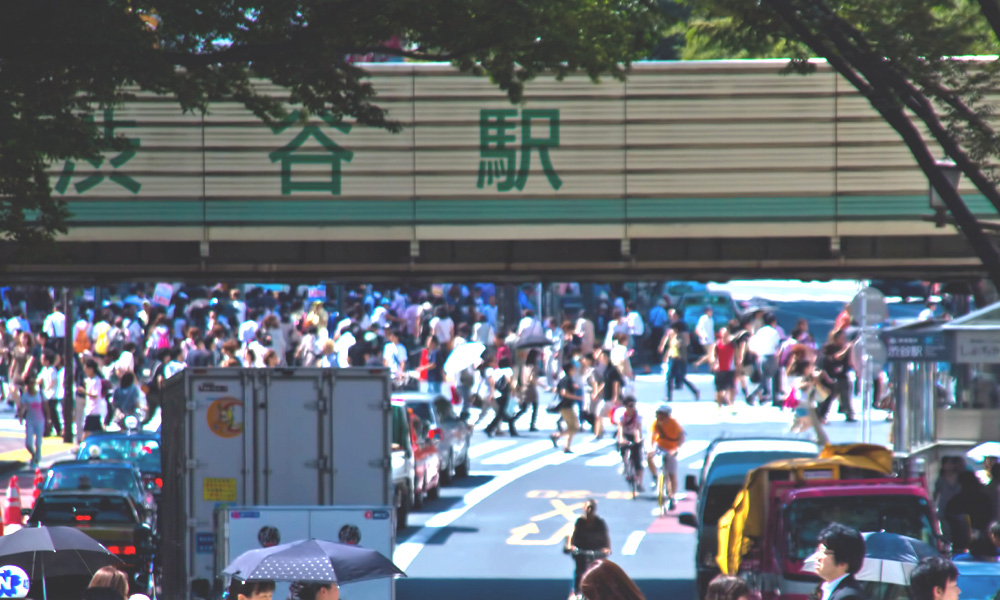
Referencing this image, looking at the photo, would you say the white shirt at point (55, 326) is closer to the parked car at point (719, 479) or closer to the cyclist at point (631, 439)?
the cyclist at point (631, 439)

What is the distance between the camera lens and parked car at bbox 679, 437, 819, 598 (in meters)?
14.9

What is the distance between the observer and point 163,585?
14.6 m

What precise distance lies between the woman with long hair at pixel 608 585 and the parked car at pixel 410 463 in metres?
13.7

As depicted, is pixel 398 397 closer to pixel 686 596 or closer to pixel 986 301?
pixel 686 596

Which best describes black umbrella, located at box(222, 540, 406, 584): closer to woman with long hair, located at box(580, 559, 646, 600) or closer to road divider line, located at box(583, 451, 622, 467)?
woman with long hair, located at box(580, 559, 646, 600)

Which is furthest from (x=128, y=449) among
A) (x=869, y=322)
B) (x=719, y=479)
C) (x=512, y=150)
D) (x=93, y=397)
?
(x=869, y=322)

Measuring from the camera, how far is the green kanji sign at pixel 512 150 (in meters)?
19.8

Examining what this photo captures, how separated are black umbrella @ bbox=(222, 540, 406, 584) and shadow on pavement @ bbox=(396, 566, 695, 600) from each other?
6.54 metres

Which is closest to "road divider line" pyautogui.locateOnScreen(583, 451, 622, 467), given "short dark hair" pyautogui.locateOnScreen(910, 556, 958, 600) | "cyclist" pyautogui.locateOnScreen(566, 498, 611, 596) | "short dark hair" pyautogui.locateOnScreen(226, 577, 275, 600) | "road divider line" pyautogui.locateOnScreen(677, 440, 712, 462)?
"road divider line" pyautogui.locateOnScreen(677, 440, 712, 462)

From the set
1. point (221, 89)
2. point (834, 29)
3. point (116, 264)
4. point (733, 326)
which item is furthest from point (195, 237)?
point (733, 326)

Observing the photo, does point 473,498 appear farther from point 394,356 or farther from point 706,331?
point 706,331

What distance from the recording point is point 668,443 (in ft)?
70.0

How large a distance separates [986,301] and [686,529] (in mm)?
11316

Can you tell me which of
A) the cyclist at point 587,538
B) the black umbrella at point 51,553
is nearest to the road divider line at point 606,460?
the cyclist at point 587,538
